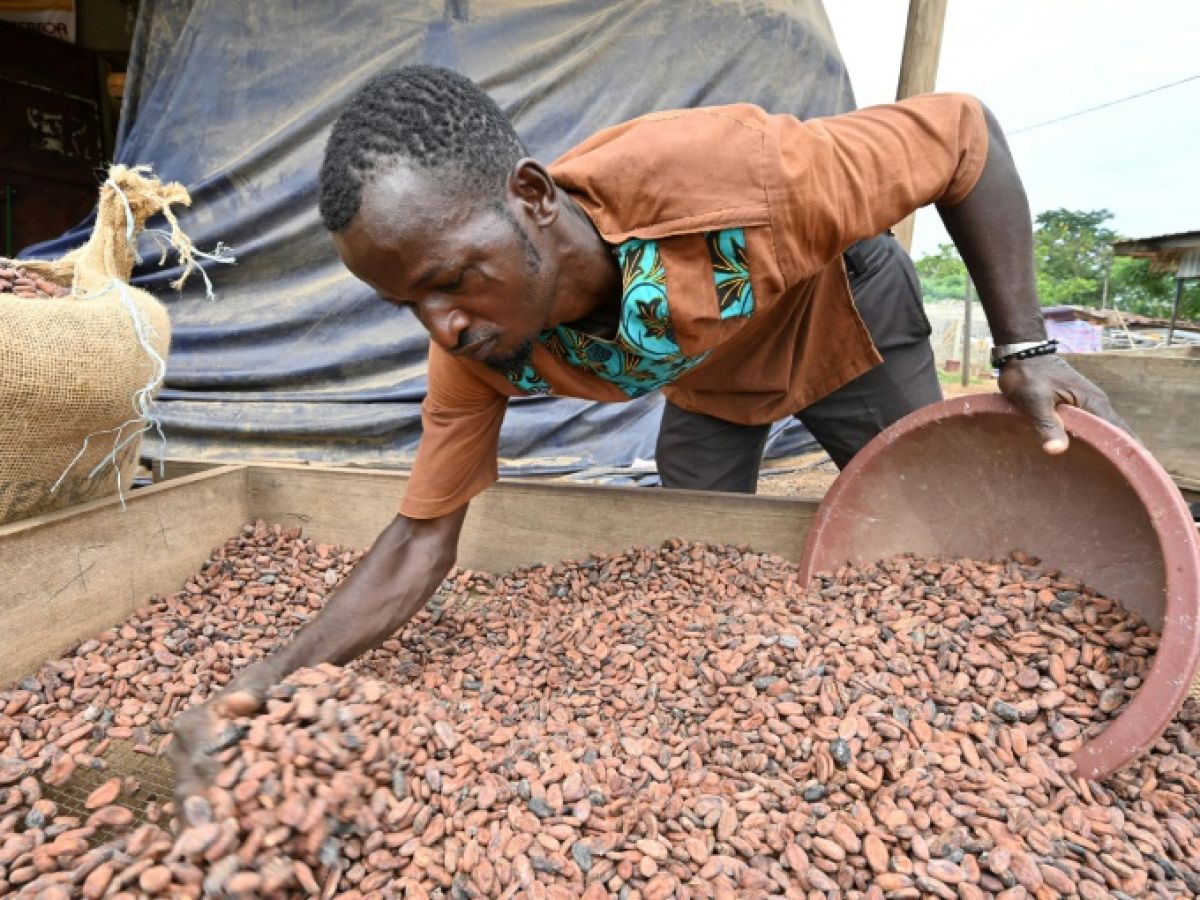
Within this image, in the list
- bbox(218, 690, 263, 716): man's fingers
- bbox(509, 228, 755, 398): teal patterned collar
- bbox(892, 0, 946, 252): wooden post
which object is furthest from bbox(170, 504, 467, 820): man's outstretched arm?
bbox(892, 0, 946, 252): wooden post

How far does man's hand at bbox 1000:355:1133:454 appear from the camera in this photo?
1324 millimetres

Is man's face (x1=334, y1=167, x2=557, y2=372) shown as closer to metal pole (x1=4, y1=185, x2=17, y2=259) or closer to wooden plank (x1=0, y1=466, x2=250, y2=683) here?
wooden plank (x1=0, y1=466, x2=250, y2=683)

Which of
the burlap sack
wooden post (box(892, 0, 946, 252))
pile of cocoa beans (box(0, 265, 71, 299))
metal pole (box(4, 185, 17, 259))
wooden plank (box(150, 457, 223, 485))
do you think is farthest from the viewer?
metal pole (box(4, 185, 17, 259))

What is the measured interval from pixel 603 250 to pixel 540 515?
2.92ft

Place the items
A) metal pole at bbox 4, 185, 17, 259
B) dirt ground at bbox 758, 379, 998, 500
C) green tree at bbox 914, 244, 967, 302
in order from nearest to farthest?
dirt ground at bbox 758, 379, 998, 500 → metal pole at bbox 4, 185, 17, 259 → green tree at bbox 914, 244, 967, 302

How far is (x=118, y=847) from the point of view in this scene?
1.03 meters

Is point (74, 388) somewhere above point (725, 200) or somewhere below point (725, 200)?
below

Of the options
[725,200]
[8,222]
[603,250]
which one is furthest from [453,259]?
[8,222]

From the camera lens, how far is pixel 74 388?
147cm

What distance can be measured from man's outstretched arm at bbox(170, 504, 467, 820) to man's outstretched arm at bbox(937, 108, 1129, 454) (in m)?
1.08

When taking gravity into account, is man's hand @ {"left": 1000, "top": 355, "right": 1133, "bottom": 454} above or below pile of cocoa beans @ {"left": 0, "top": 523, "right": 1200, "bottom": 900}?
above

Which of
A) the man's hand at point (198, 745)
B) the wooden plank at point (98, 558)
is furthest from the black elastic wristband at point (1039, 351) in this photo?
the wooden plank at point (98, 558)

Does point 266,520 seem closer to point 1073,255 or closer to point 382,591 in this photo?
point 382,591

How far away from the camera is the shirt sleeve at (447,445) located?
1533mm
